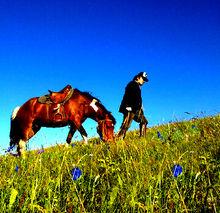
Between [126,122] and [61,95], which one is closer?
[126,122]

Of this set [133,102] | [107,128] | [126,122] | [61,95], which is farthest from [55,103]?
[133,102]

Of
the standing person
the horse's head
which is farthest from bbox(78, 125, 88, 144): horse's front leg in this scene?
the standing person

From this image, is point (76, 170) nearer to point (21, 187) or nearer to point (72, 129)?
point (21, 187)

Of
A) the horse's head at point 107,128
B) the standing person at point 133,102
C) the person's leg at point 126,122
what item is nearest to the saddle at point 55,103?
the horse's head at point 107,128

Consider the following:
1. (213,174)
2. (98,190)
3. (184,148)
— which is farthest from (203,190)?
(184,148)

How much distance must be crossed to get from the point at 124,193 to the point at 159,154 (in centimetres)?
209

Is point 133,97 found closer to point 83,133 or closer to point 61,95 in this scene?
point 83,133

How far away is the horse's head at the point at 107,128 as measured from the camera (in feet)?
46.1

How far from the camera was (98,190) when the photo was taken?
3.38 m

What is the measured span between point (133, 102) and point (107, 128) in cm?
201

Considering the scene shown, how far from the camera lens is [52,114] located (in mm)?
14547

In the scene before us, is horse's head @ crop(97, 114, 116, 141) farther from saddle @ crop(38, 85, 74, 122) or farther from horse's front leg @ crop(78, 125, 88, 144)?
saddle @ crop(38, 85, 74, 122)

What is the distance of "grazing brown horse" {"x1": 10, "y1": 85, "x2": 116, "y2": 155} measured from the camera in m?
14.5

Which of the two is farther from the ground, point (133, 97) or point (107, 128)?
point (133, 97)
